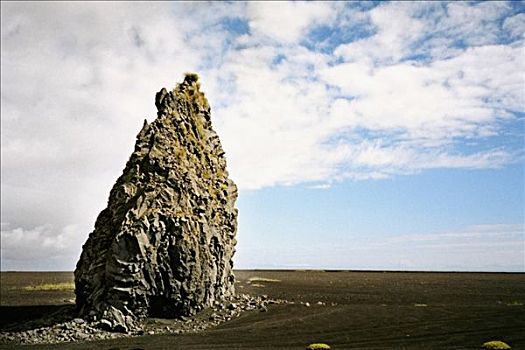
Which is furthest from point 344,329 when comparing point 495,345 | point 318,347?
point 495,345

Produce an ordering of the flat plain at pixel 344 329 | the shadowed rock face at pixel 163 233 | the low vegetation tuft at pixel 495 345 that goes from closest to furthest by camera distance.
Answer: the low vegetation tuft at pixel 495 345, the flat plain at pixel 344 329, the shadowed rock face at pixel 163 233

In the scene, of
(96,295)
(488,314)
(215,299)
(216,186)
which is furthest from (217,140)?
(488,314)

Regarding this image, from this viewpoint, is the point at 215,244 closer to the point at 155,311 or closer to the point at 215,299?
the point at 215,299

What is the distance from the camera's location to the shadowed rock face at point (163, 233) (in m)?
41.5

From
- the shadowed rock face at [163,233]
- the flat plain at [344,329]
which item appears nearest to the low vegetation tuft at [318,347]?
the flat plain at [344,329]

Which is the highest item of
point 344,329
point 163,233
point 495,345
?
point 163,233

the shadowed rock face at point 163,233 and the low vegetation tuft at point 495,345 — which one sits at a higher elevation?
the shadowed rock face at point 163,233

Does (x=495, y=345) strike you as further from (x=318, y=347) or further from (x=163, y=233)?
(x=163, y=233)

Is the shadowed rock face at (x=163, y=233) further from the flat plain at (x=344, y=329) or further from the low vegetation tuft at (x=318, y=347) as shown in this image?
the low vegetation tuft at (x=318, y=347)

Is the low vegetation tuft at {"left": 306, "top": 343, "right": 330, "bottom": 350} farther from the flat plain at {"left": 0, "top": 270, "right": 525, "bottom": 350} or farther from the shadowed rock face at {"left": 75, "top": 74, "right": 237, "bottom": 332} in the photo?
the shadowed rock face at {"left": 75, "top": 74, "right": 237, "bottom": 332}

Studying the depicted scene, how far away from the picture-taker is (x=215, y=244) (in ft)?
160

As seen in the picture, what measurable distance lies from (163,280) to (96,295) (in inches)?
223

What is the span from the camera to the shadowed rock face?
41.5 m

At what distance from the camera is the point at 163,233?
143ft
